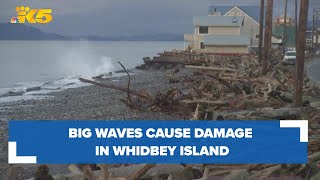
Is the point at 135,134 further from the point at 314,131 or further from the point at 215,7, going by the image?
the point at 215,7

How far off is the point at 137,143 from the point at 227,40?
61.5 metres

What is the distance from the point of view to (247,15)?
277 feet

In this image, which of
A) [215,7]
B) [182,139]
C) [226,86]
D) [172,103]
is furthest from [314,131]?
[215,7]

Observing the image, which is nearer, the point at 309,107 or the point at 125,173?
the point at 125,173

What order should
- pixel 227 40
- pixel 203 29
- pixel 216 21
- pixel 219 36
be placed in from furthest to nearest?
pixel 216 21, pixel 203 29, pixel 227 40, pixel 219 36

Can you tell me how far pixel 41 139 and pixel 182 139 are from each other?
225 centimetres

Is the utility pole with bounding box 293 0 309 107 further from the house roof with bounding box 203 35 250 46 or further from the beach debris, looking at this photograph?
the house roof with bounding box 203 35 250 46

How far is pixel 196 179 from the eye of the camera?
7.72 metres

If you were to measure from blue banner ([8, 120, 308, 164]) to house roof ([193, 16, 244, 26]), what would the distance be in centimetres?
6419

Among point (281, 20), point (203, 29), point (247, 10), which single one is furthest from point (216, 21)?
point (281, 20)

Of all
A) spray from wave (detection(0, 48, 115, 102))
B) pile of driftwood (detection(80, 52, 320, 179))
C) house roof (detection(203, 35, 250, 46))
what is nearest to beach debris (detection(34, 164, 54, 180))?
pile of driftwood (detection(80, 52, 320, 179))

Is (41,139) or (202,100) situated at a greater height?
(41,139)

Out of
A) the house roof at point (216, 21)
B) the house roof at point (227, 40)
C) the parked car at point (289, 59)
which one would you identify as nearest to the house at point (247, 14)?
the house roof at point (216, 21)

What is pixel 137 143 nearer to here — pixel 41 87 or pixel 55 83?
pixel 41 87
